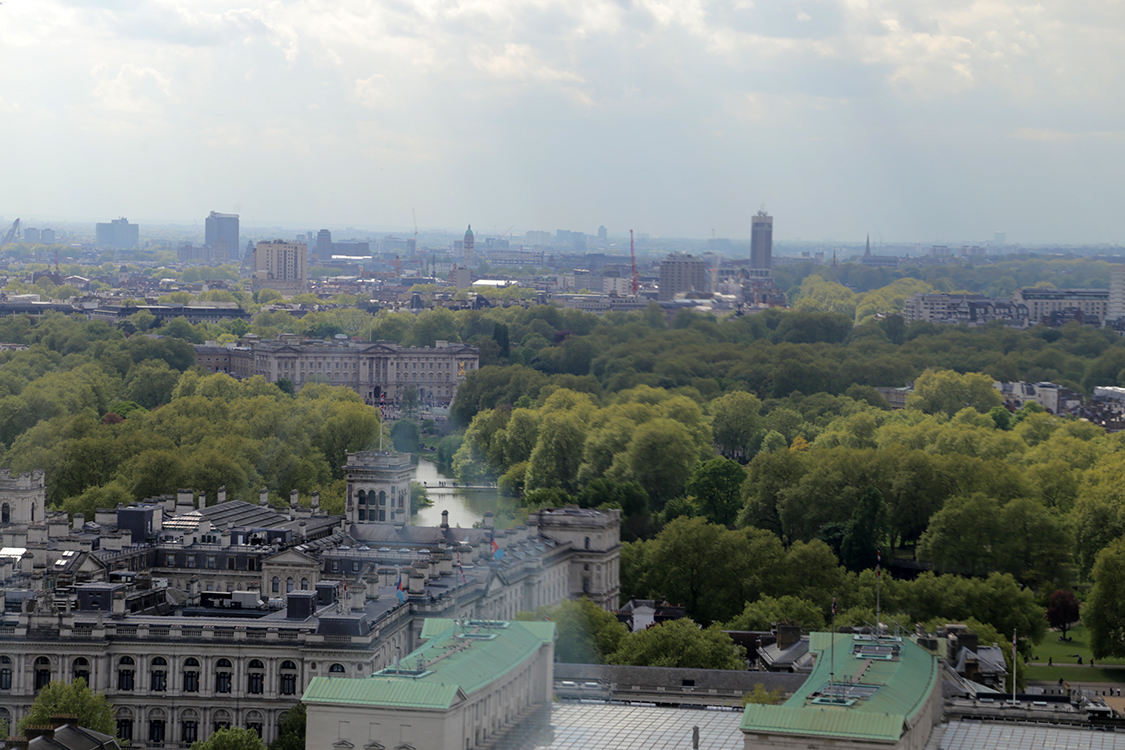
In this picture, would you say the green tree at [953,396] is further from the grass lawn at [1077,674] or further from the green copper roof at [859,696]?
the green copper roof at [859,696]

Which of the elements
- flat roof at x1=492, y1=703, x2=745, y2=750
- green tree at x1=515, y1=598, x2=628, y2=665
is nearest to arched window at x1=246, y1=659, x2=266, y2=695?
green tree at x1=515, y1=598, x2=628, y2=665

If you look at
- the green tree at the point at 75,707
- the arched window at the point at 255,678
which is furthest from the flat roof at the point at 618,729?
the arched window at the point at 255,678

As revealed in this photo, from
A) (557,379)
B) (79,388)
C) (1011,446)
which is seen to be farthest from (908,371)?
(79,388)

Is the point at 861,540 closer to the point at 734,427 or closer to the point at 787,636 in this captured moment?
the point at 787,636

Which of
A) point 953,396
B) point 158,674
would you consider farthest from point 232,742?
point 953,396

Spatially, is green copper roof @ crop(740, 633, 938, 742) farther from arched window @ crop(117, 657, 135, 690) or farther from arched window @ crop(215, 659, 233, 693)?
arched window @ crop(117, 657, 135, 690)

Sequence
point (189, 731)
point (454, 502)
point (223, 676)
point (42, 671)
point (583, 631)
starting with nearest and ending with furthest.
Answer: point (189, 731) < point (223, 676) < point (42, 671) < point (583, 631) < point (454, 502)
